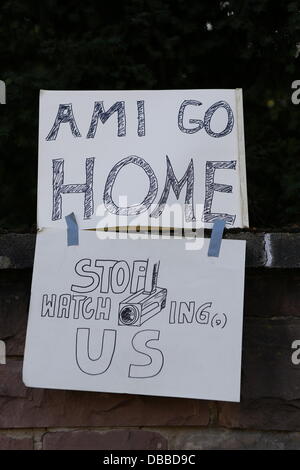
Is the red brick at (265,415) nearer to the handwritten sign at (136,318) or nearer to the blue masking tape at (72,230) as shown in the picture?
the handwritten sign at (136,318)

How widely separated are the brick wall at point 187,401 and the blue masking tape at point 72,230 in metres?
0.14

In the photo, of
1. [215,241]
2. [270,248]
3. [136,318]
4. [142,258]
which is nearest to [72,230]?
[142,258]

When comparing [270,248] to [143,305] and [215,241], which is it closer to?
[215,241]

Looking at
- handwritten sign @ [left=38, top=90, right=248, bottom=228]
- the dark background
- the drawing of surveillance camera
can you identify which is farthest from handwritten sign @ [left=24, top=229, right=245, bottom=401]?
the dark background

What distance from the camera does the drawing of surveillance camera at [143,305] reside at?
2.26 metres

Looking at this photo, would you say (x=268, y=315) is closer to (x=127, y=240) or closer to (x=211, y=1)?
(x=127, y=240)

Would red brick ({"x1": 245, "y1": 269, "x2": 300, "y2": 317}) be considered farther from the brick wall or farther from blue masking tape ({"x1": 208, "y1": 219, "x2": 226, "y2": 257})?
blue masking tape ({"x1": 208, "y1": 219, "x2": 226, "y2": 257})

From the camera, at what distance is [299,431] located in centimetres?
231

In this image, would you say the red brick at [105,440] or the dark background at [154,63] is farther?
the dark background at [154,63]

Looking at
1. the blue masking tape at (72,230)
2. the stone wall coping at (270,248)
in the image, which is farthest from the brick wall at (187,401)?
the blue masking tape at (72,230)

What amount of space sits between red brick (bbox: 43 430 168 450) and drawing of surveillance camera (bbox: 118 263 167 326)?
39 centimetres

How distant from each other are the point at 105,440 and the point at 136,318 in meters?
0.44

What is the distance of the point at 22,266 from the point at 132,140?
1.86 ft

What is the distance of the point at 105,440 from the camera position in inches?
92.8
